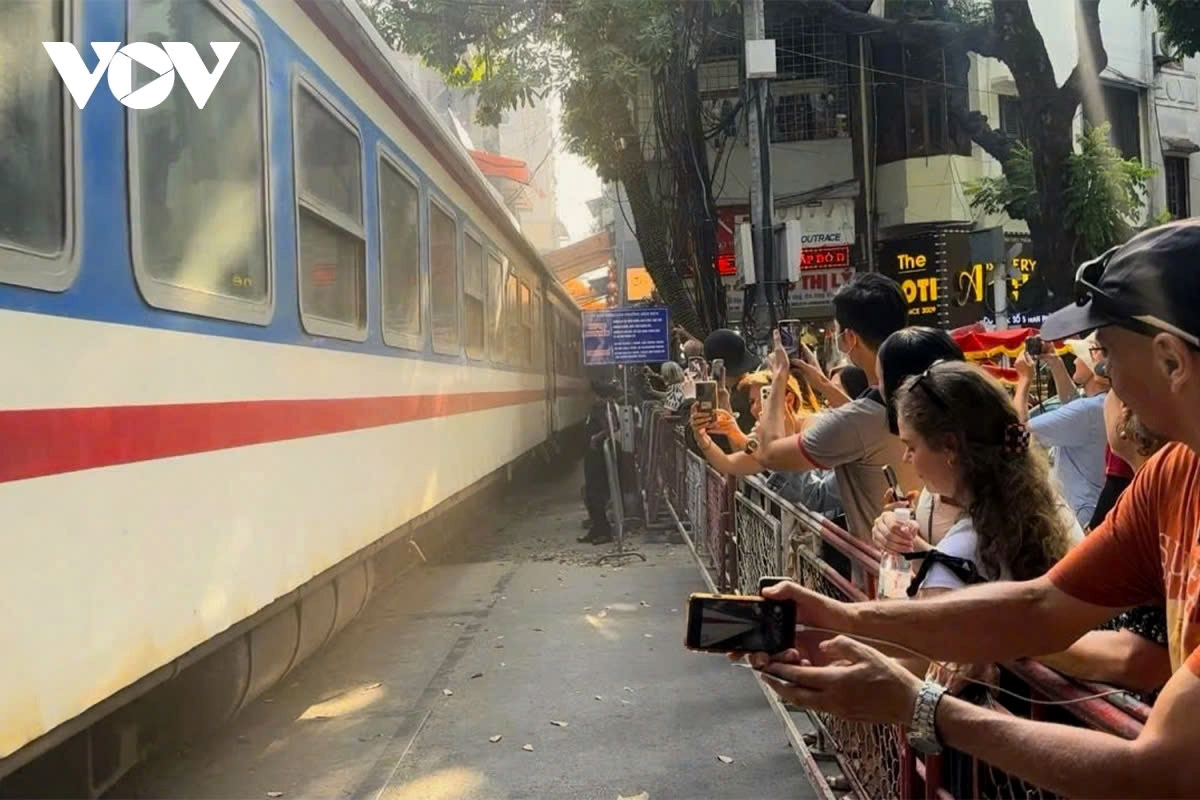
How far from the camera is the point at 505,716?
4.66 m

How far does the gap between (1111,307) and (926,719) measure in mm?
629

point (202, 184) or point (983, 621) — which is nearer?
point (983, 621)

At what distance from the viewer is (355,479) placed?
4703 millimetres

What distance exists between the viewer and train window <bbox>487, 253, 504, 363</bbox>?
359 inches

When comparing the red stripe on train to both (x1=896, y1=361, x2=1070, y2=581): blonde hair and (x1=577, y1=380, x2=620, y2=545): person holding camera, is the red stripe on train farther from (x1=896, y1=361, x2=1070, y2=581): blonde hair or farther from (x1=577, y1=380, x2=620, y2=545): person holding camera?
(x1=577, y1=380, x2=620, y2=545): person holding camera

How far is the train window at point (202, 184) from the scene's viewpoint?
9.55ft

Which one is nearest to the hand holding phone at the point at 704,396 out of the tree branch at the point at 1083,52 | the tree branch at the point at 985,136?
the tree branch at the point at 1083,52

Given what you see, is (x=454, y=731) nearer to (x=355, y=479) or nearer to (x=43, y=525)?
(x=355, y=479)

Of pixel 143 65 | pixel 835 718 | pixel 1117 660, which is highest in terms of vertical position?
pixel 143 65

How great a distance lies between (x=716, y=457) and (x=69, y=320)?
2525 millimetres

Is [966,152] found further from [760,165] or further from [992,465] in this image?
[992,465]

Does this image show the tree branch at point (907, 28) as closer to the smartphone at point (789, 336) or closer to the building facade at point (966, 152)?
the building facade at point (966, 152)

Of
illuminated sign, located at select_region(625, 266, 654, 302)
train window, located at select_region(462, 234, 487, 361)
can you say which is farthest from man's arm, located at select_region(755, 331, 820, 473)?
illuminated sign, located at select_region(625, 266, 654, 302)

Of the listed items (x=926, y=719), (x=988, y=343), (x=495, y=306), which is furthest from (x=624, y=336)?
(x=926, y=719)
